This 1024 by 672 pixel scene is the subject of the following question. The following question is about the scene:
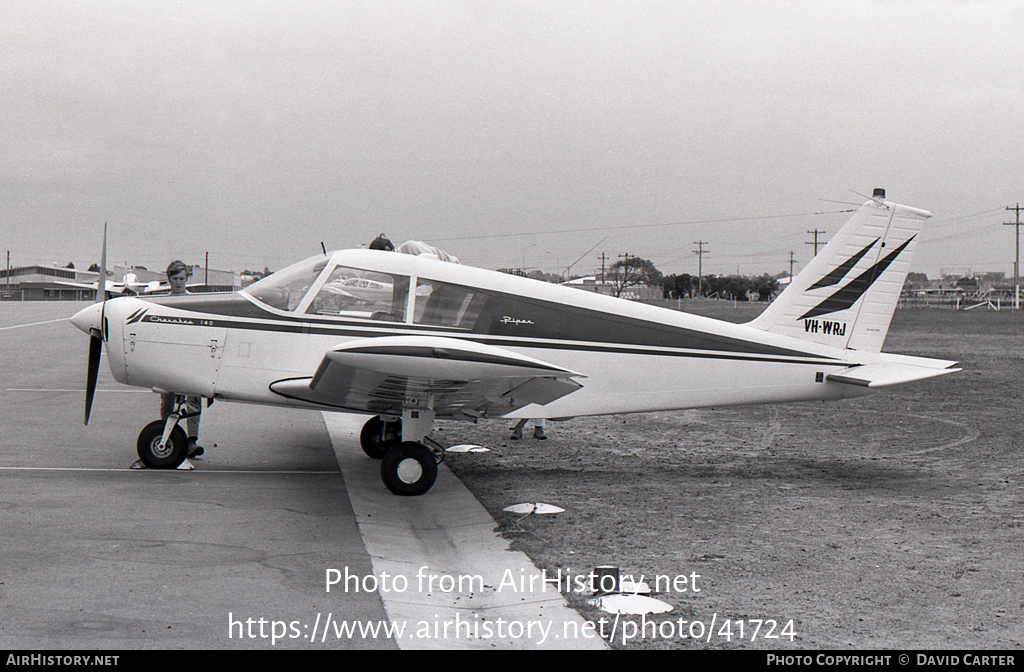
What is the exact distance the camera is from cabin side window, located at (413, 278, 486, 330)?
7.79m

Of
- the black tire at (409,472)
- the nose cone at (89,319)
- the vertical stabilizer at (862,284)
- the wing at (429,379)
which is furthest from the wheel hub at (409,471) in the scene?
the vertical stabilizer at (862,284)

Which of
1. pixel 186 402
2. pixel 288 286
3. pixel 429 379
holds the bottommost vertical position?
pixel 186 402

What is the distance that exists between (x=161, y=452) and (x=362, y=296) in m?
2.44

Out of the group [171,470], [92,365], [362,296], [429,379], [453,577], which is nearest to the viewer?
[453,577]

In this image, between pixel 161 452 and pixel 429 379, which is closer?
pixel 429 379

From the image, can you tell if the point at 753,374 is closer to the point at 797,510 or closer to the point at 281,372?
the point at 797,510

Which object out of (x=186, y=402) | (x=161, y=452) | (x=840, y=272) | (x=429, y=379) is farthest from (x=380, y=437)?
(x=840, y=272)

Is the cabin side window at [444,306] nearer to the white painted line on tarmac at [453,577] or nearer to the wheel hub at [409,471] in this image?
the wheel hub at [409,471]

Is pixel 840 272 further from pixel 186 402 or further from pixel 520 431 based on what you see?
pixel 186 402

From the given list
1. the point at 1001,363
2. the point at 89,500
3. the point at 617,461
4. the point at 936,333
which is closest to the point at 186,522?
the point at 89,500

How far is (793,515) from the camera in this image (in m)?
6.76

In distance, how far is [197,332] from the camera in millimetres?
7707
